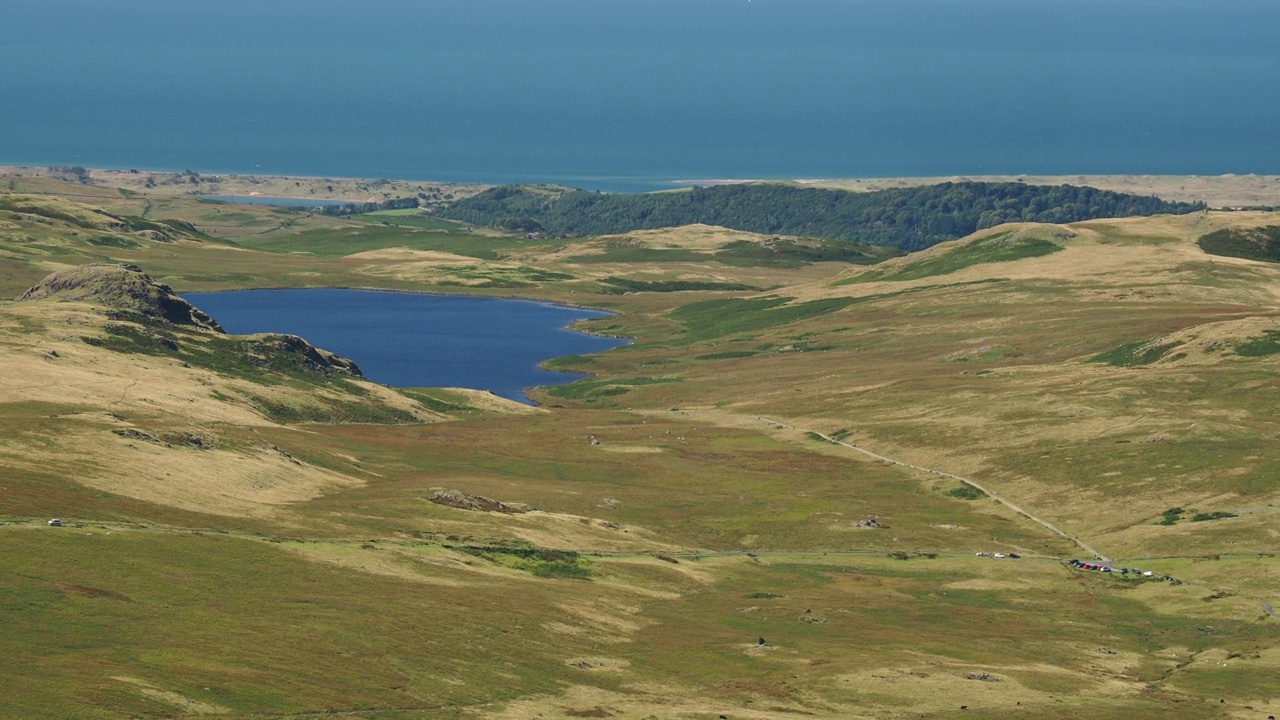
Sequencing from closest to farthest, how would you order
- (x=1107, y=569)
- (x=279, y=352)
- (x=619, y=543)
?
(x=1107, y=569) → (x=619, y=543) → (x=279, y=352)

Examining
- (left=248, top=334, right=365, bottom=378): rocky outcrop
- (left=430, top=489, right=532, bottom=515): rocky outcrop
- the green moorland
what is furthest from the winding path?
(left=248, top=334, right=365, bottom=378): rocky outcrop

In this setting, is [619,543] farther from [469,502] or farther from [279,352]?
[279,352]

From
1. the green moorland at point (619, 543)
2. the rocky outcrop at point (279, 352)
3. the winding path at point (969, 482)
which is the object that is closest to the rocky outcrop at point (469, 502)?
the green moorland at point (619, 543)

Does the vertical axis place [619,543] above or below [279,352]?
below

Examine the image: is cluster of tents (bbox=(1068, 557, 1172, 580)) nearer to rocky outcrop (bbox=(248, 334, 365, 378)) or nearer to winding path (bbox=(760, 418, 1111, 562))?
winding path (bbox=(760, 418, 1111, 562))

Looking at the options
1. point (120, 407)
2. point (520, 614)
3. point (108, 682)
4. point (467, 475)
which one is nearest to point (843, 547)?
point (467, 475)

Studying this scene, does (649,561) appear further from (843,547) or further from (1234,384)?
(1234,384)

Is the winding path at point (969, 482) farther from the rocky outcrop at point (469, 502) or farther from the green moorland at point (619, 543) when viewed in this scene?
the rocky outcrop at point (469, 502)

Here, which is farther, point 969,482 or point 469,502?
point 969,482

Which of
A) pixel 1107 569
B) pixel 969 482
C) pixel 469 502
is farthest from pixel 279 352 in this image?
pixel 1107 569
